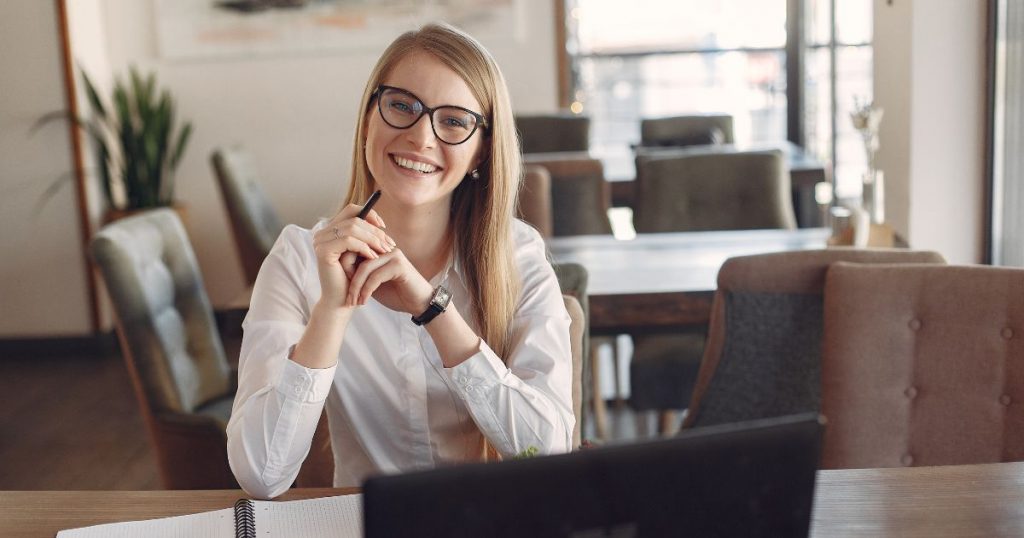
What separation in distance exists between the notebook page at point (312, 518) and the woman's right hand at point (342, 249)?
277 millimetres

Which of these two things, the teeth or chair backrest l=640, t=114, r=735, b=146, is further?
chair backrest l=640, t=114, r=735, b=146

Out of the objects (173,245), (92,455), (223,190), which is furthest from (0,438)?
(173,245)

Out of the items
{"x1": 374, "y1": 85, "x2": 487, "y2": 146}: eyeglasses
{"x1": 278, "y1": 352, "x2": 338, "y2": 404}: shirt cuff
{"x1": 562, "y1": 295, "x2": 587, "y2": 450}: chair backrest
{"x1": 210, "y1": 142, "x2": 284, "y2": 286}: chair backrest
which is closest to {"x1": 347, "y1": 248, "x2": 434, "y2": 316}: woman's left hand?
{"x1": 278, "y1": 352, "x2": 338, "y2": 404}: shirt cuff

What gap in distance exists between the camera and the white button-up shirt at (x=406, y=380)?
1516 mm

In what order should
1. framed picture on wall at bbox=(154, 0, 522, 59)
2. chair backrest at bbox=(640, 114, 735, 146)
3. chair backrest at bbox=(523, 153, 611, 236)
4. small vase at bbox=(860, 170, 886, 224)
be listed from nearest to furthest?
small vase at bbox=(860, 170, 886, 224) → chair backrest at bbox=(523, 153, 611, 236) → chair backrest at bbox=(640, 114, 735, 146) → framed picture on wall at bbox=(154, 0, 522, 59)

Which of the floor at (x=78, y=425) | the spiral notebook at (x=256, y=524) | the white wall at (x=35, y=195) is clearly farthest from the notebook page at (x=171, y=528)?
the white wall at (x=35, y=195)

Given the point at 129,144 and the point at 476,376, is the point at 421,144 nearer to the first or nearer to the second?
the point at 476,376

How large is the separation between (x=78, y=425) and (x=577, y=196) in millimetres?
1980

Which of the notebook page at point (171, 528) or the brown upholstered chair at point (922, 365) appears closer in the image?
the notebook page at point (171, 528)

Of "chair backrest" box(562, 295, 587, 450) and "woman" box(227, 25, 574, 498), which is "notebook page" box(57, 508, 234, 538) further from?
"chair backrest" box(562, 295, 587, 450)

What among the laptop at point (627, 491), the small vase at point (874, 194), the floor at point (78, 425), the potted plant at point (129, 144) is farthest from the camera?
A: the potted plant at point (129, 144)

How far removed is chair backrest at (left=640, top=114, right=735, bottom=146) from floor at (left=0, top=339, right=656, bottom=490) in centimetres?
103

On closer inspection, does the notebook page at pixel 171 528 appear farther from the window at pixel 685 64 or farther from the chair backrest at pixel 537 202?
the window at pixel 685 64

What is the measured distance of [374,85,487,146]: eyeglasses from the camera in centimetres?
161
